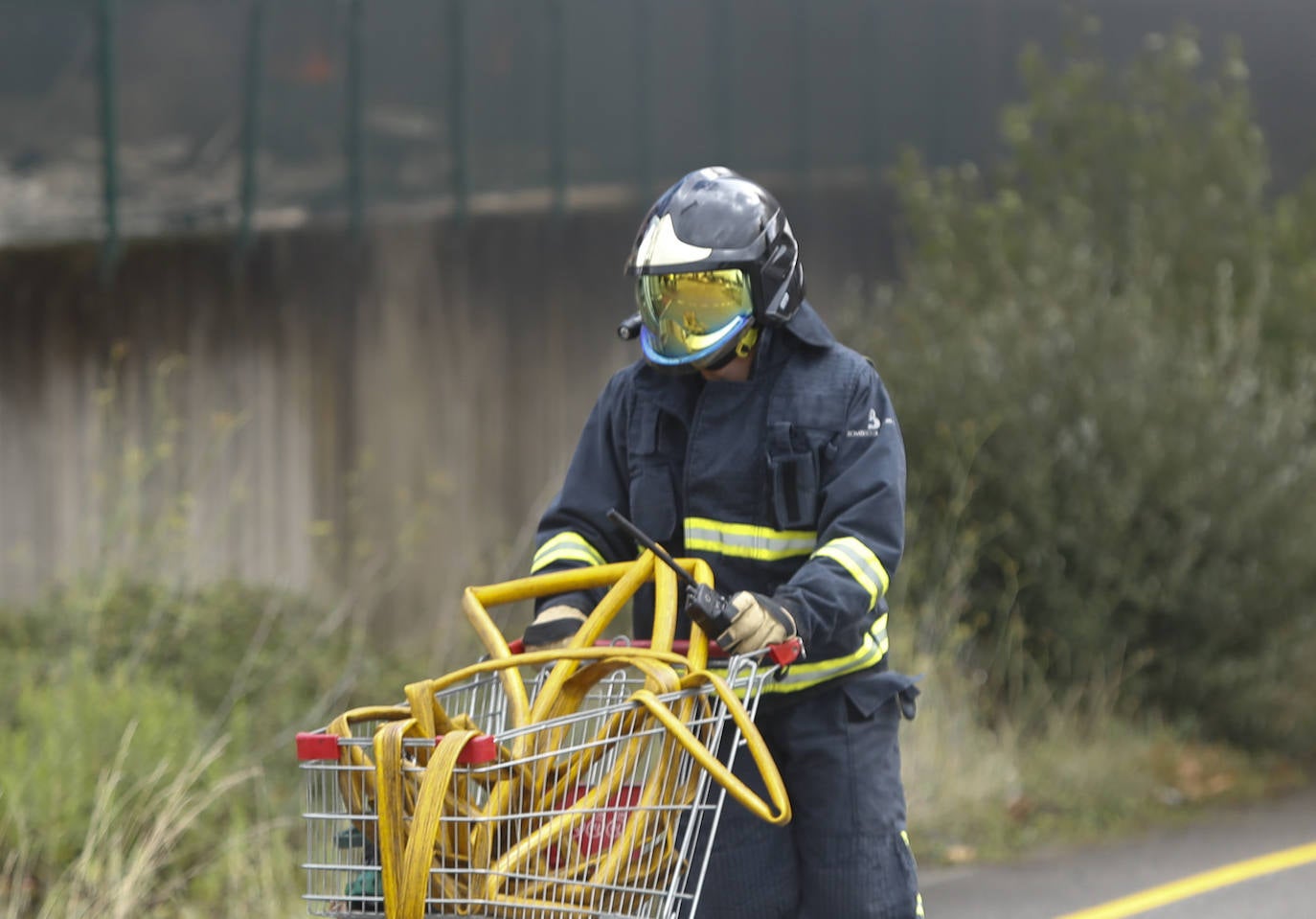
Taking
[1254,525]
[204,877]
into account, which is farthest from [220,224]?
[1254,525]

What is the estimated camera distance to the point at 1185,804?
8.04 m

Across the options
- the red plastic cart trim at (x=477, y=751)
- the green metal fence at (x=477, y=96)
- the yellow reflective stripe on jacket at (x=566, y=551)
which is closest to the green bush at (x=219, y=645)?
the green metal fence at (x=477, y=96)

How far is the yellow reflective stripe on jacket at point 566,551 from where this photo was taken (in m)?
3.74

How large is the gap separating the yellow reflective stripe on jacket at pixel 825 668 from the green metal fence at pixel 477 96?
18.8ft

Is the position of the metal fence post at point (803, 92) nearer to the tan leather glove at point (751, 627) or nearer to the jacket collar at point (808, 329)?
the jacket collar at point (808, 329)

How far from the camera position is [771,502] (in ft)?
12.1

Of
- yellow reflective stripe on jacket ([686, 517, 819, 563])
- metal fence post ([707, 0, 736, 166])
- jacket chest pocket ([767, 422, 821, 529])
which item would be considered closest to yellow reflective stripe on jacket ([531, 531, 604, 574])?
yellow reflective stripe on jacket ([686, 517, 819, 563])

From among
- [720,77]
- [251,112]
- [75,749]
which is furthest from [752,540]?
[720,77]

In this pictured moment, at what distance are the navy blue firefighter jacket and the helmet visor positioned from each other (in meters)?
0.27

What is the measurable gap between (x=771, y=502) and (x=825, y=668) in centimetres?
37

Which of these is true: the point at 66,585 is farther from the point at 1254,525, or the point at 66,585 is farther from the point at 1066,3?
the point at 1066,3

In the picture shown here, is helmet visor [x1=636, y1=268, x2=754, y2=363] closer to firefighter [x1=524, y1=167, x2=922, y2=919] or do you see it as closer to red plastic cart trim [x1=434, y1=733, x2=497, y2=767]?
firefighter [x1=524, y1=167, x2=922, y2=919]

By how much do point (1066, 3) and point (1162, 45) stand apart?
231 cm

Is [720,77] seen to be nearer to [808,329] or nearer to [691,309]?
[808,329]
